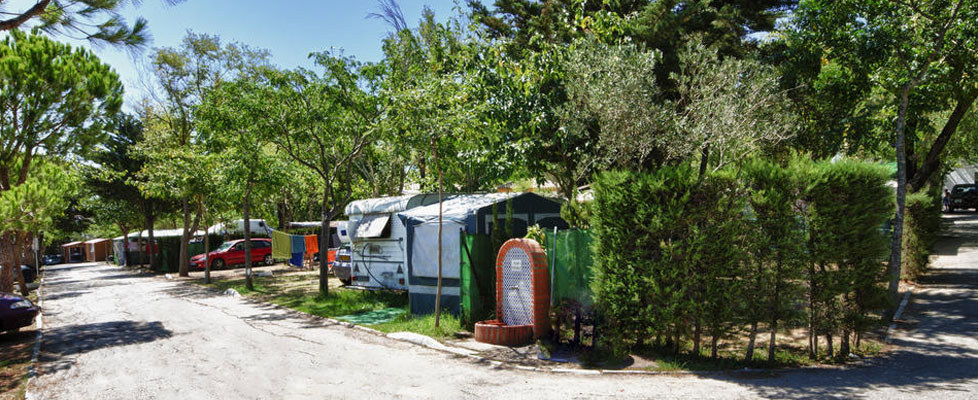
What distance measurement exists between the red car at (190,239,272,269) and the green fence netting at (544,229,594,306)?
23.6 metres

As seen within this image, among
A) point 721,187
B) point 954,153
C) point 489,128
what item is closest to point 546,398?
point 721,187

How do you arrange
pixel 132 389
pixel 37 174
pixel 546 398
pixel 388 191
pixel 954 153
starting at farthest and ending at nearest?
pixel 954 153
pixel 388 191
pixel 37 174
pixel 132 389
pixel 546 398

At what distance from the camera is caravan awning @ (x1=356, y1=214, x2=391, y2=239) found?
13.0m

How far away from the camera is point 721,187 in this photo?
21.8 feet

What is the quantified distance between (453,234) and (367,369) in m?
3.51

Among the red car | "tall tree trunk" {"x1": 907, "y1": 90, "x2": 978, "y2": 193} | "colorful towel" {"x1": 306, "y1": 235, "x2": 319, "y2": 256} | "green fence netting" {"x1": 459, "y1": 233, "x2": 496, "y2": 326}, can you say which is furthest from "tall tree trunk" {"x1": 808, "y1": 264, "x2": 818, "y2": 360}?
the red car

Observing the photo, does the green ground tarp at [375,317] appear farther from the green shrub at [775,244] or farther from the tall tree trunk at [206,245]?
the tall tree trunk at [206,245]

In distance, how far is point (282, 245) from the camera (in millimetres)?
25438

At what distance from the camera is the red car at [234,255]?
27531 mm

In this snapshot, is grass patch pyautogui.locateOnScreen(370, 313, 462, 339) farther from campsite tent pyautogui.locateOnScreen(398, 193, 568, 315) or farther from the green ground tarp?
the green ground tarp

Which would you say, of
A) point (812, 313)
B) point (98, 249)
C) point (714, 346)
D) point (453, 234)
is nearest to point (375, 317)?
point (453, 234)

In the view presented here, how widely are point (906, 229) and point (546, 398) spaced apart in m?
10.1

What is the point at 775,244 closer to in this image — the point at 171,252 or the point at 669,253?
the point at 669,253

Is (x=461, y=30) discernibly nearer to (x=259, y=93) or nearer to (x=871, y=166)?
(x=259, y=93)
